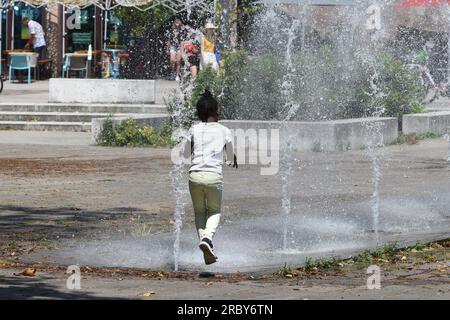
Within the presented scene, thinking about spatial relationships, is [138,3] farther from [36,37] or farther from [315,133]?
[315,133]

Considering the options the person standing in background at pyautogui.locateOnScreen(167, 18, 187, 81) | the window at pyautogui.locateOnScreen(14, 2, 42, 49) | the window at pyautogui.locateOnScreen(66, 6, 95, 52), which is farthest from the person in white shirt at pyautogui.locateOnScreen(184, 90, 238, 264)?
the window at pyautogui.locateOnScreen(66, 6, 95, 52)

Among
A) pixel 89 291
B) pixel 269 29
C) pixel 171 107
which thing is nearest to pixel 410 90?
pixel 171 107

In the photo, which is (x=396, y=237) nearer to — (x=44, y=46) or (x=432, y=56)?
(x=432, y=56)

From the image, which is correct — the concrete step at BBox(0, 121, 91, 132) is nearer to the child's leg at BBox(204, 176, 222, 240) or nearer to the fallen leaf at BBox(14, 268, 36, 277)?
the child's leg at BBox(204, 176, 222, 240)

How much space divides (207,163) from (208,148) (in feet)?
0.41

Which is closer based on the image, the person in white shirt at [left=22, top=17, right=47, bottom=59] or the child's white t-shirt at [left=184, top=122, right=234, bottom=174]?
the child's white t-shirt at [left=184, top=122, right=234, bottom=174]

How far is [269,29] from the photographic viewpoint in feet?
110

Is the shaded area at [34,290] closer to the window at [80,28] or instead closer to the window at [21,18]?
the window at [21,18]

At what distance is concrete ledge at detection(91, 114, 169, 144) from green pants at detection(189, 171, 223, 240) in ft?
37.8

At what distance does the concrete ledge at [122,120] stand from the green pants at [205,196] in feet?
37.8

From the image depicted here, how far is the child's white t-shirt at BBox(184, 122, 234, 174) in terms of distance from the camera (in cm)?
1023

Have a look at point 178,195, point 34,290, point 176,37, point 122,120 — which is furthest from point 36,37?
point 34,290

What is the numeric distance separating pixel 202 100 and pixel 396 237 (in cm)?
256
